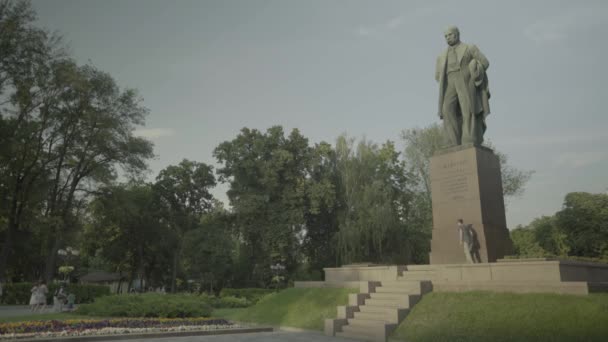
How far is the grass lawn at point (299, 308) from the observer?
A: 14.7 metres

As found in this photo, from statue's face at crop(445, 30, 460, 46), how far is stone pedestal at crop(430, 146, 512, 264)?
4079 millimetres

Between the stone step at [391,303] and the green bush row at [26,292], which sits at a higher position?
the stone step at [391,303]

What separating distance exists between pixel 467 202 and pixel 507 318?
520cm

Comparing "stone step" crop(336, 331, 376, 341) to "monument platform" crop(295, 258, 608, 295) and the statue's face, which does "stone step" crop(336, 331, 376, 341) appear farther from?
the statue's face

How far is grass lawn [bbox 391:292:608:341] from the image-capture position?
349 inches

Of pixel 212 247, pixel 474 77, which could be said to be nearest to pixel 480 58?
pixel 474 77

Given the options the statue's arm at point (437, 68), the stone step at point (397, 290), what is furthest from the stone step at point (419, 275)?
the statue's arm at point (437, 68)

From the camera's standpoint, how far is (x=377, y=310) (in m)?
12.9

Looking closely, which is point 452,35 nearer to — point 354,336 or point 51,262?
point 354,336

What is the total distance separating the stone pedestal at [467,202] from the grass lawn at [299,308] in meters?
3.55

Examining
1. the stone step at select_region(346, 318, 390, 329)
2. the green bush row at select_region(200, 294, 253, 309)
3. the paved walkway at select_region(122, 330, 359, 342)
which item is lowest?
the green bush row at select_region(200, 294, 253, 309)

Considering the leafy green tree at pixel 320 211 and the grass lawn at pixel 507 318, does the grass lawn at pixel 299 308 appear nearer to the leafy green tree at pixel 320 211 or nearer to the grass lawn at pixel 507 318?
the grass lawn at pixel 507 318

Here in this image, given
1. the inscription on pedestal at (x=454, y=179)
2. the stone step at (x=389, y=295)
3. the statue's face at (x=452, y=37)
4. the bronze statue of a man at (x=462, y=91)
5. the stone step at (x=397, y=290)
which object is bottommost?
the stone step at (x=389, y=295)

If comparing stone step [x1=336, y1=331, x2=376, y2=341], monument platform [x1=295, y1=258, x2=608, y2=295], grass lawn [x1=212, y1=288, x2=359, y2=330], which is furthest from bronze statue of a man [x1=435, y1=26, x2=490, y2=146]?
stone step [x1=336, y1=331, x2=376, y2=341]
